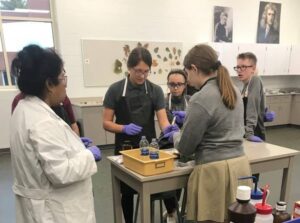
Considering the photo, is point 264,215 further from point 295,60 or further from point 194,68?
point 295,60

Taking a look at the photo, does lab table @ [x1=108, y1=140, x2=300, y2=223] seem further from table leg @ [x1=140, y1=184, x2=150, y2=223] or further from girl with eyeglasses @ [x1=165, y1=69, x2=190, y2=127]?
girl with eyeglasses @ [x1=165, y1=69, x2=190, y2=127]

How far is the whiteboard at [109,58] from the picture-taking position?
4914mm

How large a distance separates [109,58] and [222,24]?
2.66 meters

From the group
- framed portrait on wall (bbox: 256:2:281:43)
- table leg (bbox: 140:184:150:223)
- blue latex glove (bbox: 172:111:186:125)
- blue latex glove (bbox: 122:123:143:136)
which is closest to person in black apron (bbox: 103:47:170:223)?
blue latex glove (bbox: 122:123:143:136)

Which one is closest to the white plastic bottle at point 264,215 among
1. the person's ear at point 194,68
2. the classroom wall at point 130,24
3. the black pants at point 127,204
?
the person's ear at point 194,68

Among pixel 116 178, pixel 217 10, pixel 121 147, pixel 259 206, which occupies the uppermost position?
pixel 217 10

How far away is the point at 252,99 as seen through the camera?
2404 mm

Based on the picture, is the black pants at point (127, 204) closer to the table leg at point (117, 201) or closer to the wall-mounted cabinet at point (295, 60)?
the table leg at point (117, 201)

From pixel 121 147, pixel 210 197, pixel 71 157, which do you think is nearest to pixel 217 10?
pixel 121 147

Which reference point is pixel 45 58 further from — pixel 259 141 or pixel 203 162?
pixel 259 141

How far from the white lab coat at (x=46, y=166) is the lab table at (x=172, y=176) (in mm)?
478

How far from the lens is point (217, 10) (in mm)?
5895

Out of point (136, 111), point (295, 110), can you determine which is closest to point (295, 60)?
point (295, 110)

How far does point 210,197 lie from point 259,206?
69 centimetres
